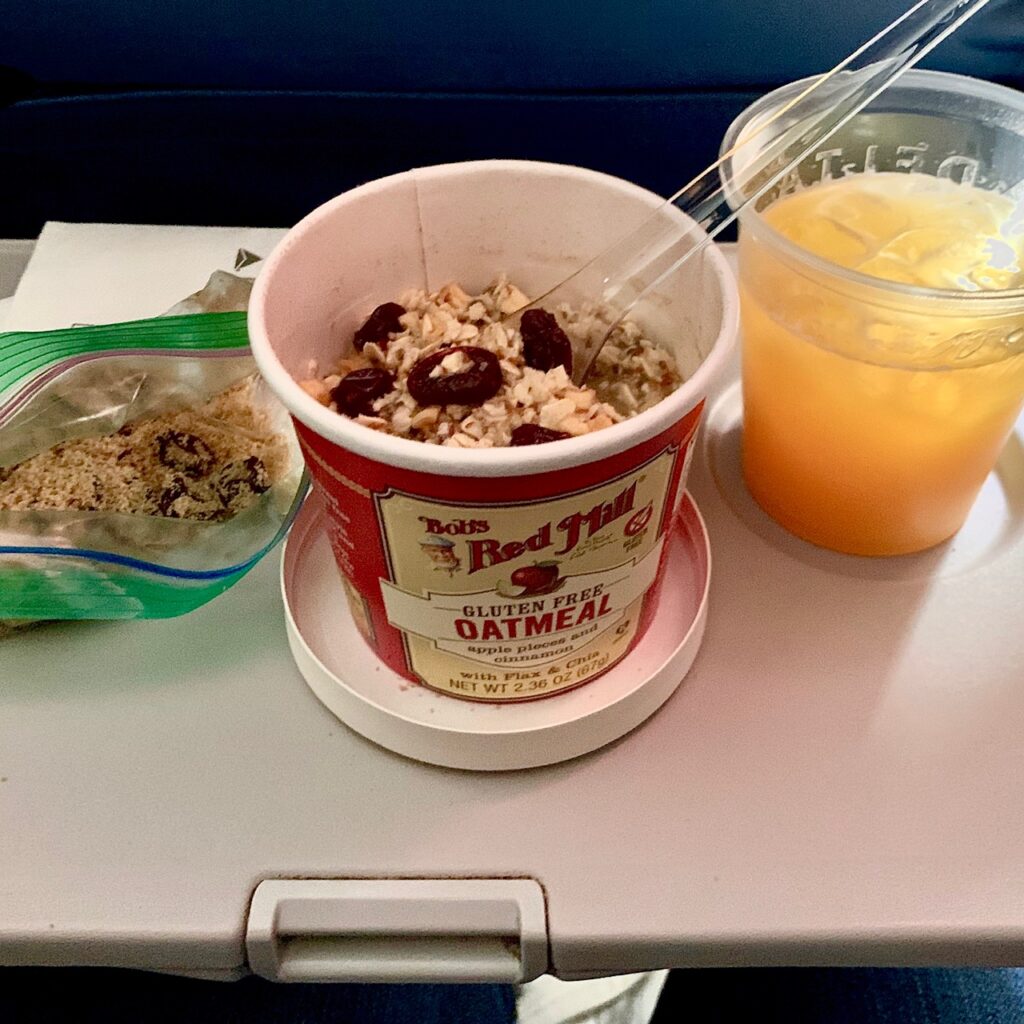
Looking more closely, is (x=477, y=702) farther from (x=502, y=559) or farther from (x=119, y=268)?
(x=119, y=268)

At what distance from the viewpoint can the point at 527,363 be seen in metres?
0.50

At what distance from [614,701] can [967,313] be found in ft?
0.77

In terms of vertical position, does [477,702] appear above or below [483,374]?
below

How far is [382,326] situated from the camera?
505 millimetres

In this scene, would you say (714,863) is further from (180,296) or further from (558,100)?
(558,100)

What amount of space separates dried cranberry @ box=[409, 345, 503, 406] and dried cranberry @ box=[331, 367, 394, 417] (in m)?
0.02

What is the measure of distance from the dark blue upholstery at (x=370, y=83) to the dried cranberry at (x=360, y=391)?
0.47 meters

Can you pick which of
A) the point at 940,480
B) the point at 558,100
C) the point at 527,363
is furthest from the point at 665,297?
the point at 558,100

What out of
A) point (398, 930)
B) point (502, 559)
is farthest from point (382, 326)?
point (398, 930)

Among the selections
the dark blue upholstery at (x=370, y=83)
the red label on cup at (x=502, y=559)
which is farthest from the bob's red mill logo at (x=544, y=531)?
the dark blue upholstery at (x=370, y=83)

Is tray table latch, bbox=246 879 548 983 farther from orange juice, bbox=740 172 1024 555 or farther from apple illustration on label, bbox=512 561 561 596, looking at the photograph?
orange juice, bbox=740 172 1024 555

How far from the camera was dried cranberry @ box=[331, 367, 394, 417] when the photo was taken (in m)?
0.47

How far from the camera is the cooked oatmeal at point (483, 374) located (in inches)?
18.0

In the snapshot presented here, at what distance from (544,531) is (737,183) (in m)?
0.21
